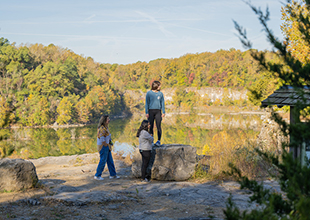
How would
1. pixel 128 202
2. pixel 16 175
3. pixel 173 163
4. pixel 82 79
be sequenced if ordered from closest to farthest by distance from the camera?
1. pixel 128 202
2. pixel 16 175
3. pixel 173 163
4. pixel 82 79

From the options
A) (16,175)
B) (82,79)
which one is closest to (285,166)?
(16,175)

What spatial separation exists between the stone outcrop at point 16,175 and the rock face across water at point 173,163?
314 centimetres

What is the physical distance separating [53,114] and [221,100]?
42502 millimetres

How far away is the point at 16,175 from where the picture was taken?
635 centimetres

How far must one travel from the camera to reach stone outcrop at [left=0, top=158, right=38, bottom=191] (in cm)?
625

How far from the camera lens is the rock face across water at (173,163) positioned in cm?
776

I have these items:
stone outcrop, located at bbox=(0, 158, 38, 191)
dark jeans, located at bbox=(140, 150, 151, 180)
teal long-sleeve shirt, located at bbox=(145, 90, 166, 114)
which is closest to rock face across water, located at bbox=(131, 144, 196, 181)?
dark jeans, located at bbox=(140, 150, 151, 180)

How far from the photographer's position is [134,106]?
Result: 260 ft

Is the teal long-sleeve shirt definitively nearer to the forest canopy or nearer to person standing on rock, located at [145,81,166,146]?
person standing on rock, located at [145,81,166,146]

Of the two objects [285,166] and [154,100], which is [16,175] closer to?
[154,100]

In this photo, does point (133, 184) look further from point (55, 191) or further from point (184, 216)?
point (184, 216)

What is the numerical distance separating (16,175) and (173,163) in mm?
3889

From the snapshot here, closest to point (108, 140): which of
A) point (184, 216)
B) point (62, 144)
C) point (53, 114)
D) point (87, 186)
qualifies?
point (87, 186)

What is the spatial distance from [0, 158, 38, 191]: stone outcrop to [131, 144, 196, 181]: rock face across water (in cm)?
314
